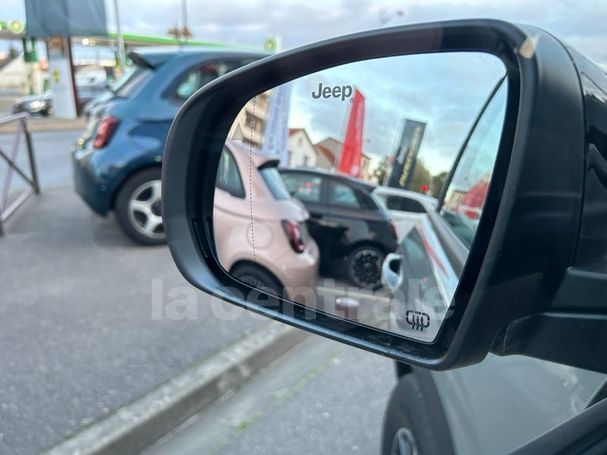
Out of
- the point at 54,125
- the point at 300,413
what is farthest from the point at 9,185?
the point at 54,125

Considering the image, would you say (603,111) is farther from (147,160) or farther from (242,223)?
(147,160)

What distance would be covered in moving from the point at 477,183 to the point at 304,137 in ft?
2.97

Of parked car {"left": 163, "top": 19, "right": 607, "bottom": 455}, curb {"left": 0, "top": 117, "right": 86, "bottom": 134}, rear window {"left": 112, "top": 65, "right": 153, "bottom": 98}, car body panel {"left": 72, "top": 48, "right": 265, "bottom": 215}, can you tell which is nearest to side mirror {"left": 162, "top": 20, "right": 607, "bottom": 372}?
parked car {"left": 163, "top": 19, "right": 607, "bottom": 455}

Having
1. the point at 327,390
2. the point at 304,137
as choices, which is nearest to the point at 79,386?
the point at 327,390

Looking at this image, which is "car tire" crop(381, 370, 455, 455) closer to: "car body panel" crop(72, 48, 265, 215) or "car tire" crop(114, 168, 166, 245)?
"car tire" crop(114, 168, 166, 245)

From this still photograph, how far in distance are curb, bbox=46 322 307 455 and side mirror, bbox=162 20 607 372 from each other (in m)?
1.22

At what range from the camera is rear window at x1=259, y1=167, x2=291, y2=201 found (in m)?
2.53

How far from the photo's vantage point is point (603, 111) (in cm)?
86

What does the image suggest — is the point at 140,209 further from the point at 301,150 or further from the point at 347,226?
the point at 347,226

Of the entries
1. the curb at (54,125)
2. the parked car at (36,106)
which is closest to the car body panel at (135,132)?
the curb at (54,125)

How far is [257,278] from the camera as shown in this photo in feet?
5.03

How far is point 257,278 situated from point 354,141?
2.17ft

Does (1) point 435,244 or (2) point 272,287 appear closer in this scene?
(2) point 272,287

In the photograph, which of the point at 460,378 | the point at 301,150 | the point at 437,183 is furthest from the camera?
the point at 301,150
